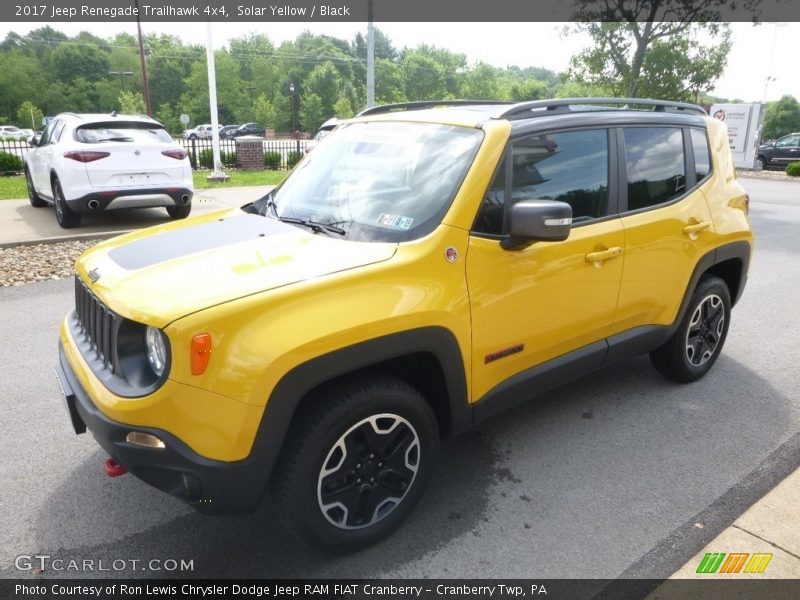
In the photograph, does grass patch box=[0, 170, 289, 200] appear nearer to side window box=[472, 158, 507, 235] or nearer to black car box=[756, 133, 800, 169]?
side window box=[472, 158, 507, 235]

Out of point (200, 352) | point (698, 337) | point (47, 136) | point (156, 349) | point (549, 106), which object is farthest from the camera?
point (47, 136)

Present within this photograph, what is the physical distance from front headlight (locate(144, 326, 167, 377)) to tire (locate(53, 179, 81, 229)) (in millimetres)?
8072

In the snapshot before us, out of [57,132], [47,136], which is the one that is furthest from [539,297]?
[47,136]

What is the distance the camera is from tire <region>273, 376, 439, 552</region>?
7.52 ft

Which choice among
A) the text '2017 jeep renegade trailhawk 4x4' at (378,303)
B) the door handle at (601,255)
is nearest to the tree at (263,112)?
the text '2017 jeep renegade trailhawk 4x4' at (378,303)

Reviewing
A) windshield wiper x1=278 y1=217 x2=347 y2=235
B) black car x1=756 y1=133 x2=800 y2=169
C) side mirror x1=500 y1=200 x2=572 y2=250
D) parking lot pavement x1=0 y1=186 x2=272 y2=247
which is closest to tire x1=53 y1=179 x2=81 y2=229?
parking lot pavement x1=0 y1=186 x2=272 y2=247

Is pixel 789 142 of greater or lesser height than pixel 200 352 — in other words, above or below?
below

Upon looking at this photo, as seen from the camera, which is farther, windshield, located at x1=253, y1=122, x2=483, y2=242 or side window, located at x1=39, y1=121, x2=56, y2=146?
side window, located at x1=39, y1=121, x2=56, y2=146

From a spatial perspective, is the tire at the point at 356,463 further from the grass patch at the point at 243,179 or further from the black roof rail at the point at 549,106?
the grass patch at the point at 243,179

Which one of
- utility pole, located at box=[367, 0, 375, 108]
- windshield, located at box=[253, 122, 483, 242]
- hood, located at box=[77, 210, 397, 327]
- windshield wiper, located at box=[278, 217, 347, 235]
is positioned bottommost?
hood, located at box=[77, 210, 397, 327]

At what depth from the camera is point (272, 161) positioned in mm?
21578

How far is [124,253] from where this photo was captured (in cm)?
286

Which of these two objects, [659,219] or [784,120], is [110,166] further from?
[784,120]

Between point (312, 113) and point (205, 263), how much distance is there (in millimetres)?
77185
